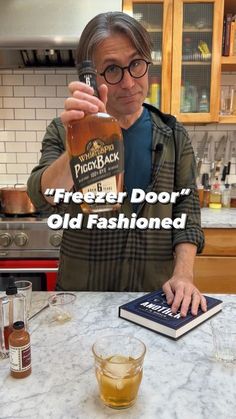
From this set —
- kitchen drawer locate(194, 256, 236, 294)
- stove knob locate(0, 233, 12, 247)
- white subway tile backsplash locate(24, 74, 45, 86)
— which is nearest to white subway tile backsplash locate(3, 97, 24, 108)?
white subway tile backsplash locate(24, 74, 45, 86)

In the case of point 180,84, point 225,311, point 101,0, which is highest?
point 101,0

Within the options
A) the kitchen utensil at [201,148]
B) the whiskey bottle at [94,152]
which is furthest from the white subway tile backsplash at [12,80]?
the whiskey bottle at [94,152]

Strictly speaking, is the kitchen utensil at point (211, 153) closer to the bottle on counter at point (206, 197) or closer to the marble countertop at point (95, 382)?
the bottle on counter at point (206, 197)

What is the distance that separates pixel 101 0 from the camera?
76.5 inches

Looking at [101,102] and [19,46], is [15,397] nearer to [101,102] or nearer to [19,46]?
[101,102]

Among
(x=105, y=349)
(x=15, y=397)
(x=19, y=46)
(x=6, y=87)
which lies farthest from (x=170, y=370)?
(x=6, y=87)

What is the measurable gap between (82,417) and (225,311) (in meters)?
0.49

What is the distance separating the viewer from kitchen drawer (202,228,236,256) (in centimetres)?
201

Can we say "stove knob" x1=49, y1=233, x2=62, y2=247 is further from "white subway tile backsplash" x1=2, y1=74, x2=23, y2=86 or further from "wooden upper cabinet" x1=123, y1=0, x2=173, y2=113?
"white subway tile backsplash" x1=2, y1=74, x2=23, y2=86

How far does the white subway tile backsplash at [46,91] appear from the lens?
2412mm

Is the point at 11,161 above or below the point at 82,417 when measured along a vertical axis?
above

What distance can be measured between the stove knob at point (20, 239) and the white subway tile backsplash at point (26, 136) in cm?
80

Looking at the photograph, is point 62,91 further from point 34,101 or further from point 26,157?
point 26,157

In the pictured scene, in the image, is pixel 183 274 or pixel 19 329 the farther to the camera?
pixel 183 274
